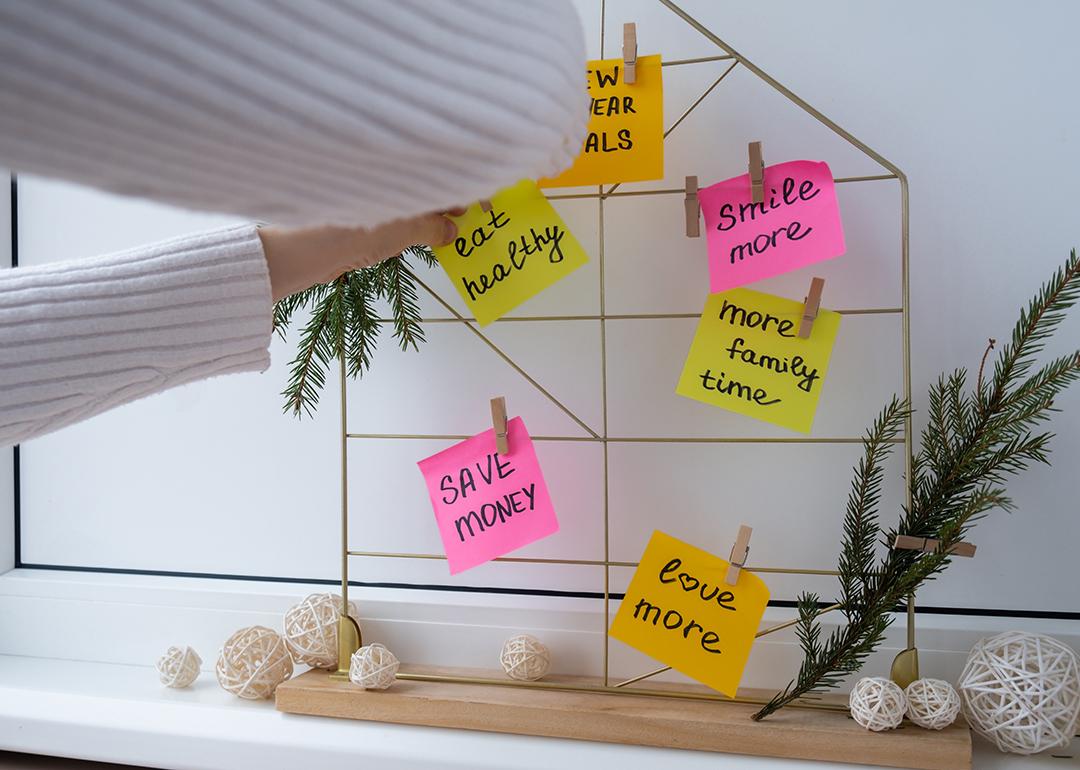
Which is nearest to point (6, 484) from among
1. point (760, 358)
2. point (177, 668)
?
point (177, 668)

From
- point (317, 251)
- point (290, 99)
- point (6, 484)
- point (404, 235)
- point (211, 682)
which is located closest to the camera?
point (290, 99)

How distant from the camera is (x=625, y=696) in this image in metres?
0.79

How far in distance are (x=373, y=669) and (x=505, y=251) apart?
0.39 metres

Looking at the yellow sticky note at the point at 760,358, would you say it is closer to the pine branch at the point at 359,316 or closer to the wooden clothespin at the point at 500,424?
the wooden clothespin at the point at 500,424

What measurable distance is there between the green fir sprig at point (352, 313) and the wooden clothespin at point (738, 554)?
356 mm

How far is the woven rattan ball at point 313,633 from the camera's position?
85 cm

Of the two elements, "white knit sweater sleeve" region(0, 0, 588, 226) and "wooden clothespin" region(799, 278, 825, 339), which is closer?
"white knit sweater sleeve" region(0, 0, 588, 226)

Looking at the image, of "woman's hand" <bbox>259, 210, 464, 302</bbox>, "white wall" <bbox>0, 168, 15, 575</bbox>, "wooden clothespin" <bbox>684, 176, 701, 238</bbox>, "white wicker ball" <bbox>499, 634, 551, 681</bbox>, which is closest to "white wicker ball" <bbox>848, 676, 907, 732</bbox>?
"white wicker ball" <bbox>499, 634, 551, 681</bbox>

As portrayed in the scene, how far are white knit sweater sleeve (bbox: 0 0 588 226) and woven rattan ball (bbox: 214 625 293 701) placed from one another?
79 cm

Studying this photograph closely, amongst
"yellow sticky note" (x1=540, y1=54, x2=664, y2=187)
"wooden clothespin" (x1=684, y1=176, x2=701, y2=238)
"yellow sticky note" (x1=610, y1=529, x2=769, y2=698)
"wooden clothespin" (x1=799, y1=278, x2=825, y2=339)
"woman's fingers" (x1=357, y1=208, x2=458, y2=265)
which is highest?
"yellow sticky note" (x1=540, y1=54, x2=664, y2=187)

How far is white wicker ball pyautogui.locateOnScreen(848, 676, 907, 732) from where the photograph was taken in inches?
26.8

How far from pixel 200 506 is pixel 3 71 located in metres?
1.00

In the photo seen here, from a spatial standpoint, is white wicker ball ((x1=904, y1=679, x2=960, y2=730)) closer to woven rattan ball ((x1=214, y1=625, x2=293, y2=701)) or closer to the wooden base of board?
the wooden base of board

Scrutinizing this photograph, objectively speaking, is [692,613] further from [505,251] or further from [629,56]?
[629,56]
